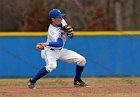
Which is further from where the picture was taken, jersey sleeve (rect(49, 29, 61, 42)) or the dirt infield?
jersey sleeve (rect(49, 29, 61, 42))

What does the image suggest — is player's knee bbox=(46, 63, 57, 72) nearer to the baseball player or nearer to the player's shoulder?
the baseball player

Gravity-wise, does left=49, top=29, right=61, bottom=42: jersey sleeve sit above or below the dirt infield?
above

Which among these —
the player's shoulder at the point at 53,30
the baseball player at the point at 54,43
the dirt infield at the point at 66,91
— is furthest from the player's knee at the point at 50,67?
the player's shoulder at the point at 53,30

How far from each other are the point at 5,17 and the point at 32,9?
337cm

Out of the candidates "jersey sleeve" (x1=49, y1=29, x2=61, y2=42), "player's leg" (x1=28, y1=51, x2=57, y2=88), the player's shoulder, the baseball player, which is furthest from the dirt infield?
the player's shoulder

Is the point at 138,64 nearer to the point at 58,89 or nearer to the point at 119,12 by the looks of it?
the point at 58,89

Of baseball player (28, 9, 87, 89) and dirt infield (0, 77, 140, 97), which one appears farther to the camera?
baseball player (28, 9, 87, 89)

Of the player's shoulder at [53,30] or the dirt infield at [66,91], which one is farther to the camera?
the player's shoulder at [53,30]

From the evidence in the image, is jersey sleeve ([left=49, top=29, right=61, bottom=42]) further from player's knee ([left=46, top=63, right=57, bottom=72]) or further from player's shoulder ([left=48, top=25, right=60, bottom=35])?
player's knee ([left=46, top=63, right=57, bottom=72])

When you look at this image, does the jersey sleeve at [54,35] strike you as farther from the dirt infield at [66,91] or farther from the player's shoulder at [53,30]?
the dirt infield at [66,91]

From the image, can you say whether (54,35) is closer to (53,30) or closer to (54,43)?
(53,30)

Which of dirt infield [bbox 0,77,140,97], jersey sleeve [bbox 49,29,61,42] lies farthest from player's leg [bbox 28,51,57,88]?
jersey sleeve [bbox 49,29,61,42]

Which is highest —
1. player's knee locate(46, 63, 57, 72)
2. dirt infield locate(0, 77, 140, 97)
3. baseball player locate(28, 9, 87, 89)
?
baseball player locate(28, 9, 87, 89)

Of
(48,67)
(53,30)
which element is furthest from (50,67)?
(53,30)
